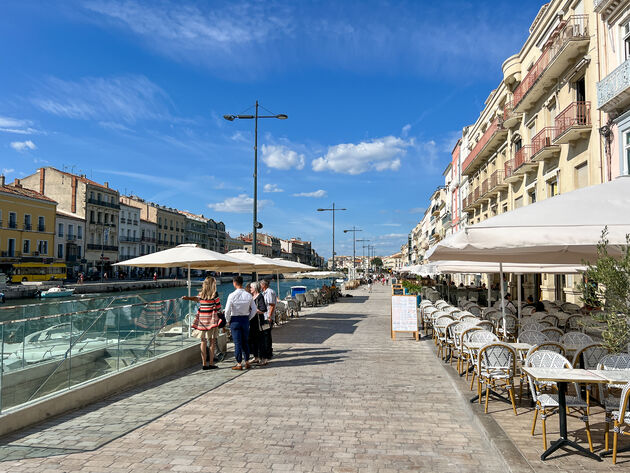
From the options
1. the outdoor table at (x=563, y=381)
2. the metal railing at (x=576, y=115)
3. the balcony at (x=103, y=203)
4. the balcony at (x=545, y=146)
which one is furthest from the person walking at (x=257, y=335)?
the balcony at (x=103, y=203)

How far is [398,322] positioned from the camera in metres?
13.2

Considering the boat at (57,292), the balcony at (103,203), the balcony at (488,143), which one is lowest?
the boat at (57,292)

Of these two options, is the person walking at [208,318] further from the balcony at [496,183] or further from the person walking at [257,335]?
the balcony at [496,183]

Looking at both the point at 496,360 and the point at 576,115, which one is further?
the point at 576,115

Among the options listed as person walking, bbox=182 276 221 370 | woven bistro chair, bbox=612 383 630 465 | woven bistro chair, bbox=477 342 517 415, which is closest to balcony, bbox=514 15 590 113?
woven bistro chair, bbox=477 342 517 415

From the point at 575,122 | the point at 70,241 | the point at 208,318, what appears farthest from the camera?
the point at 70,241

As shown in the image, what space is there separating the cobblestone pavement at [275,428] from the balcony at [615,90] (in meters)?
10.5

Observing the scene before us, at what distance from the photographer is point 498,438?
16.0 feet

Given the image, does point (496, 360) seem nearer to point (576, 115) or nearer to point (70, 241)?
point (576, 115)

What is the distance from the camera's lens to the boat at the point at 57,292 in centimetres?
4194

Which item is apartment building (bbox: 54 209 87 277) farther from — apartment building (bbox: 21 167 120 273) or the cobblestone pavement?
the cobblestone pavement

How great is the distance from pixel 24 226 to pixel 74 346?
178 ft

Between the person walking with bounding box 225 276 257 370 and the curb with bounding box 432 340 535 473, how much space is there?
159 inches

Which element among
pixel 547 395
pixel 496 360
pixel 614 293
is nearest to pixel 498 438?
pixel 547 395
